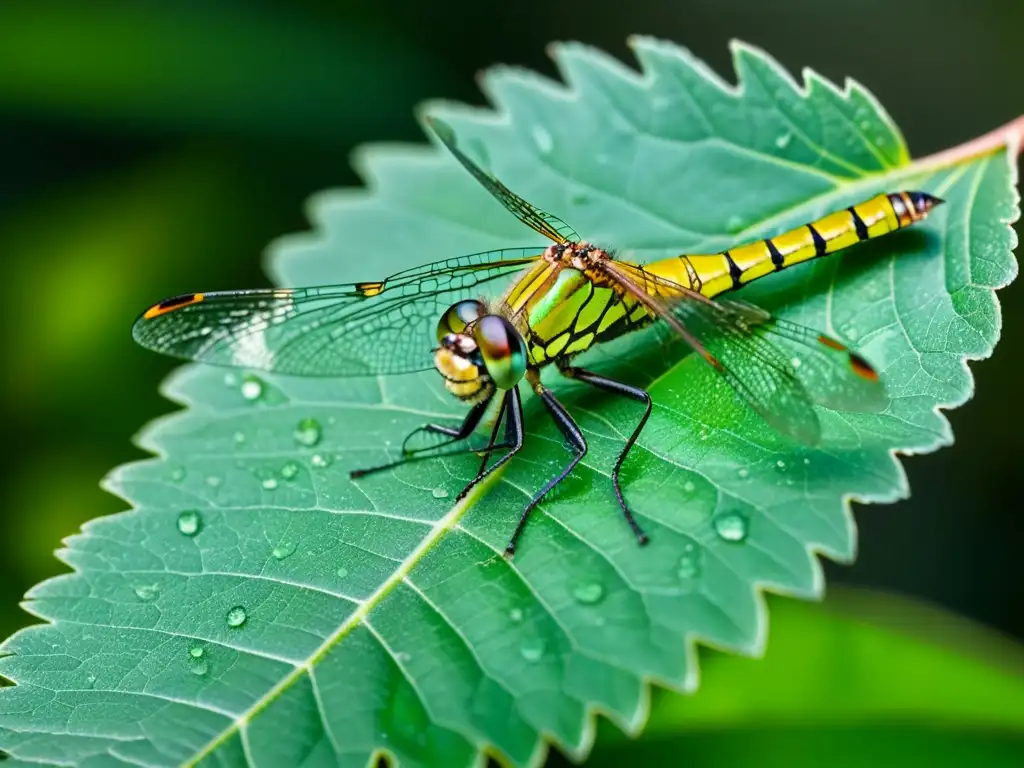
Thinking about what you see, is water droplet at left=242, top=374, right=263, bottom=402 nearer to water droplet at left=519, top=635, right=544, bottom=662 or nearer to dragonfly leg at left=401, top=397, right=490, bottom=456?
dragonfly leg at left=401, top=397, right=490, bottom=456

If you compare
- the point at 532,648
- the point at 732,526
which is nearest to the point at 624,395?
the point at 732,526

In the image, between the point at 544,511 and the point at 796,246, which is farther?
the point at 796,246

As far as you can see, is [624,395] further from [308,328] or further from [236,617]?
[236,617]

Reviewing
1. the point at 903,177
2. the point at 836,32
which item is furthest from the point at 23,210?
the point at 836,32

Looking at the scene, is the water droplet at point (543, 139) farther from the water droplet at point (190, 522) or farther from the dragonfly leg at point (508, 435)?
the water droplet at point (190, 522)

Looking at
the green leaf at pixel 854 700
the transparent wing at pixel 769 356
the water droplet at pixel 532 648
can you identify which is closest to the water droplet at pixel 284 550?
the water droplet at pixel 532 648

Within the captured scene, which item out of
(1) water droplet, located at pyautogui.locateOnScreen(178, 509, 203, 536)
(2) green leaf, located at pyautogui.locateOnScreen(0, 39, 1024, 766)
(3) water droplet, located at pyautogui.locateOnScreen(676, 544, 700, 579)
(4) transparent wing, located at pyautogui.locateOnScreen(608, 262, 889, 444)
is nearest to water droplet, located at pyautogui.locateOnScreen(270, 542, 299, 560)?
(2) green leaf, located at pyautogui.locateOnScreen(0, 39, 1024, 766)
